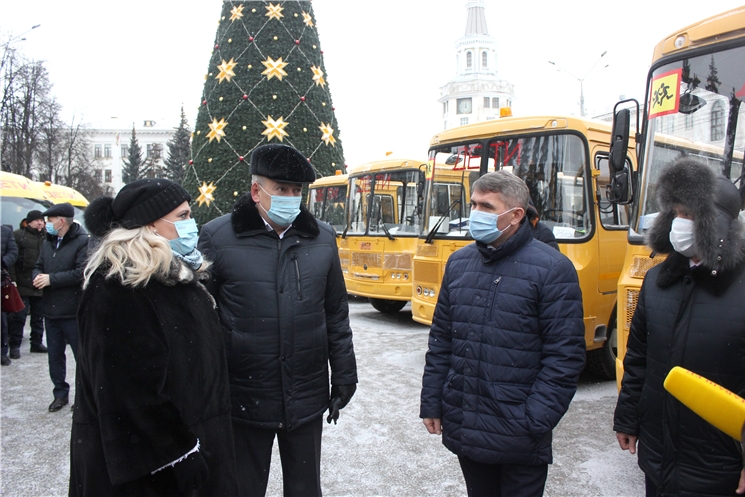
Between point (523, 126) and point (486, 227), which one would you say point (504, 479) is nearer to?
point (486, 227)

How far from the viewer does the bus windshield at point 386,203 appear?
9930 mm

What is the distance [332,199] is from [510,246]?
34.3 feet

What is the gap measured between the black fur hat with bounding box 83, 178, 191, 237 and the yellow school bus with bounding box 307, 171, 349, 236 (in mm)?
9731

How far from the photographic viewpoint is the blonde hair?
1.94 meters

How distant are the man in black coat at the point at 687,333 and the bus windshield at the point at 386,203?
7109 mm

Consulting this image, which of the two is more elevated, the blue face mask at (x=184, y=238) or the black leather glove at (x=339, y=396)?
the blue face mask at (x=184, y=238)

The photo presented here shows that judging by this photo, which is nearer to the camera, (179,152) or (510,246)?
(510,246)

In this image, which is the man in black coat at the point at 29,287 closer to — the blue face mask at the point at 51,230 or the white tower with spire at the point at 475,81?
the blue face mask at the point at 51,230

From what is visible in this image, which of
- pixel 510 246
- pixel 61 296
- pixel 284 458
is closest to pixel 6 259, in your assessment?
pixel 61 296

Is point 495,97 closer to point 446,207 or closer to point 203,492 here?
point 446,207

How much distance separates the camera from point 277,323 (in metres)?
2.59

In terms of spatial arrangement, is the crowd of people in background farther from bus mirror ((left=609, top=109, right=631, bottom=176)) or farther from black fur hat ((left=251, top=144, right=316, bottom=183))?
bus mirror ((left=609, top=109, right=631, bottom=176))

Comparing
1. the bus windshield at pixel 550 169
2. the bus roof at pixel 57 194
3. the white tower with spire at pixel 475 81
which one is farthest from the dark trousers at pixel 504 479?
the white tower with spire at pixel 475 81

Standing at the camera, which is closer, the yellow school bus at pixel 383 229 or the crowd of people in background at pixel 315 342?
the crowd of people in background at pixel 315 342
